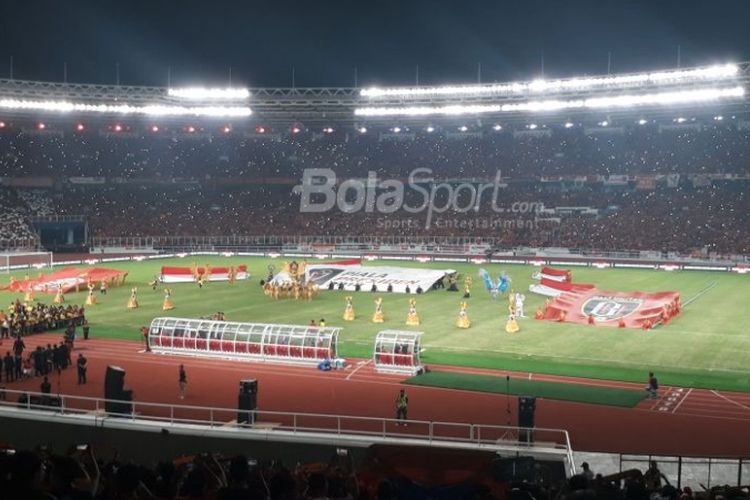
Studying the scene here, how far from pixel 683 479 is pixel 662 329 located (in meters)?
22.6

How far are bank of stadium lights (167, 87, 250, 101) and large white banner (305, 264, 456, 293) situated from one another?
92.9 ft

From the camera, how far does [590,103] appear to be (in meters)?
73.1

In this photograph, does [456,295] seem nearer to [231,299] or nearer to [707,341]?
[231,299]

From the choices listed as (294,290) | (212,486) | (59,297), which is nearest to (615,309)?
(294,290)

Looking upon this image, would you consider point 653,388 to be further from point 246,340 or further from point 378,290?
point 378,290

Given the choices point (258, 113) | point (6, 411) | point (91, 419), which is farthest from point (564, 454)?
point (258, 113)

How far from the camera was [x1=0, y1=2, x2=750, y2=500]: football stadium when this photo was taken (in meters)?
17.8

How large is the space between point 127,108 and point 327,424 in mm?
63703

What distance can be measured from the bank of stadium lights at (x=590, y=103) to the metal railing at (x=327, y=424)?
52.8 meters

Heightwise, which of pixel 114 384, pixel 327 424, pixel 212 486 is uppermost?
pixel 212 486

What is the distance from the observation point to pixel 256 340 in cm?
3206

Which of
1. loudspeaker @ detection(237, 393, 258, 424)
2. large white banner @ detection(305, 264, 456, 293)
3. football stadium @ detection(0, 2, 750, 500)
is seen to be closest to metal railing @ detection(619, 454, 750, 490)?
football stadium @ detection(0, 2, 750, 500)

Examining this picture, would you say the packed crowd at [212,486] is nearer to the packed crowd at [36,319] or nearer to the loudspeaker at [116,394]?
the loudspeaker at [116,394]
